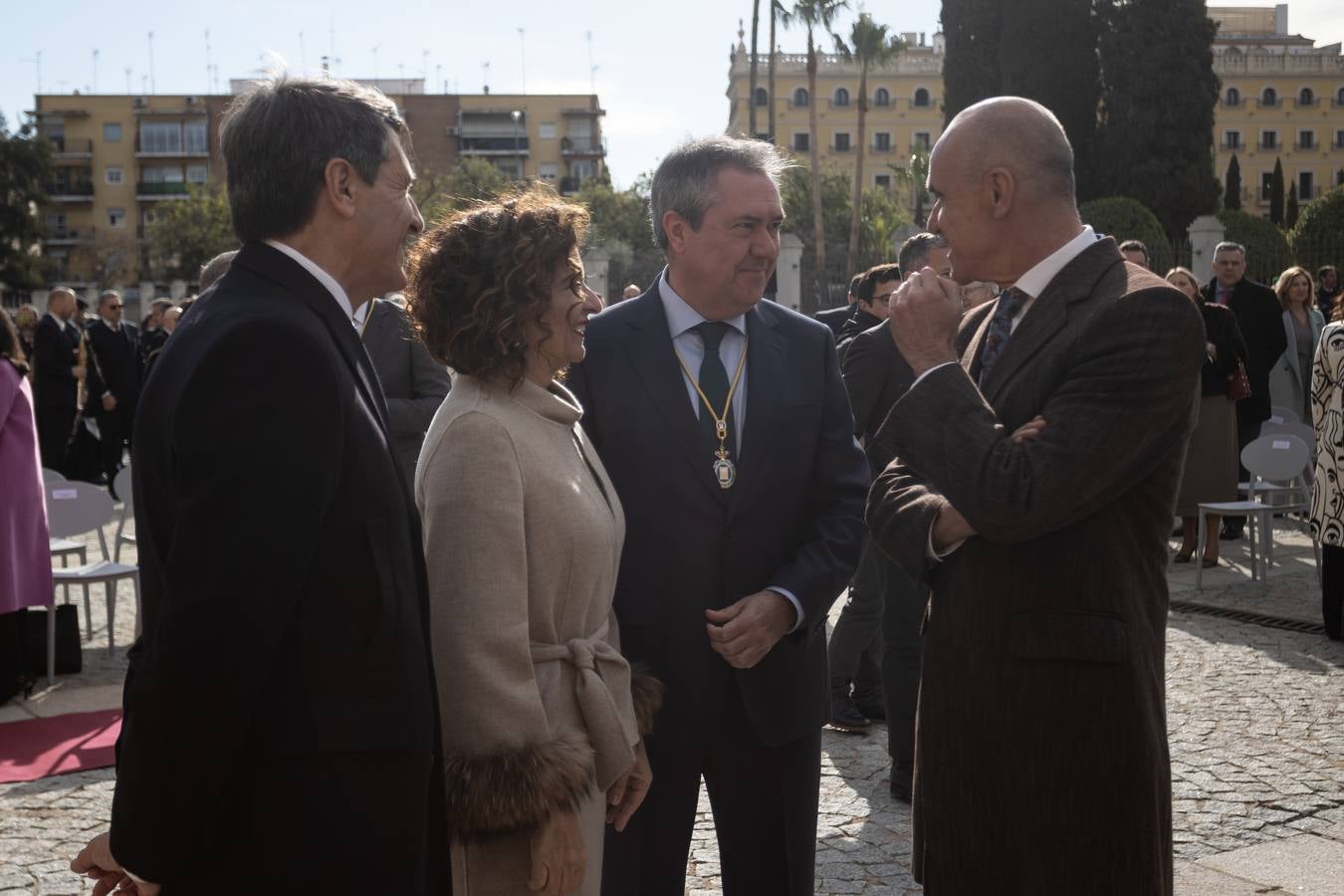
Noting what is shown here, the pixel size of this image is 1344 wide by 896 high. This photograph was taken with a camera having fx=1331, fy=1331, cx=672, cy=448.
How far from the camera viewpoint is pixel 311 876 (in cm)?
192

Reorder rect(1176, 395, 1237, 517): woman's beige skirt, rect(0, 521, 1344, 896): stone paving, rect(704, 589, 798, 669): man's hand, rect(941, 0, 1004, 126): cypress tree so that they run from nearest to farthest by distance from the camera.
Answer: rect(704, 589, 798, 669): man's hand, rect(0, 521, 1344, 896): stone paving, rect(1176, 395, 1237, 517): woman's beige skirt, rect(941, 0, 1004, 126): cypress tree

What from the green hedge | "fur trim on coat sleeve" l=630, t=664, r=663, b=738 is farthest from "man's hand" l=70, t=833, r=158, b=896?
the green hedge

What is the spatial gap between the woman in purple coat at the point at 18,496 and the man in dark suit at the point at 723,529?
4.56m

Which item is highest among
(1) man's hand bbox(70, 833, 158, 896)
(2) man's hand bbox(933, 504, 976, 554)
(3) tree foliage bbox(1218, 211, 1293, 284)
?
(3) tree foliage bbox(1218, 211, 1293, 284)

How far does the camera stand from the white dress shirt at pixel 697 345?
3158 mm

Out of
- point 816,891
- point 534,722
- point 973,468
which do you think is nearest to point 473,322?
point 534,722

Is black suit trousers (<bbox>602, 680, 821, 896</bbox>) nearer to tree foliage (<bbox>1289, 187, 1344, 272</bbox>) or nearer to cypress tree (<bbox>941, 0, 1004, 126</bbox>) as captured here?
tree foliage (<bbox>1289, 187, 1344, 272</bbox>)

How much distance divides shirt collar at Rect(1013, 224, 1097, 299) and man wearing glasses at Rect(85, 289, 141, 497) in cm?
1453

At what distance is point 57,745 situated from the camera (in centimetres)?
604

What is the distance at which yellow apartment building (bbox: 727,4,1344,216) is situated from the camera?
81875 mm

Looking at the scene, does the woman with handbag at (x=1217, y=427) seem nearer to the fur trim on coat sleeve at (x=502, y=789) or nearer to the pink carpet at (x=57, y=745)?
the pink carpet at (x=57, y=745)

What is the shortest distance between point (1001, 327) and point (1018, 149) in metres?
0.34

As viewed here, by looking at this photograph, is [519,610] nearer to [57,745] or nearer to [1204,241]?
[57,745]

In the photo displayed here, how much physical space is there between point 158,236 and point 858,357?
61250mm
